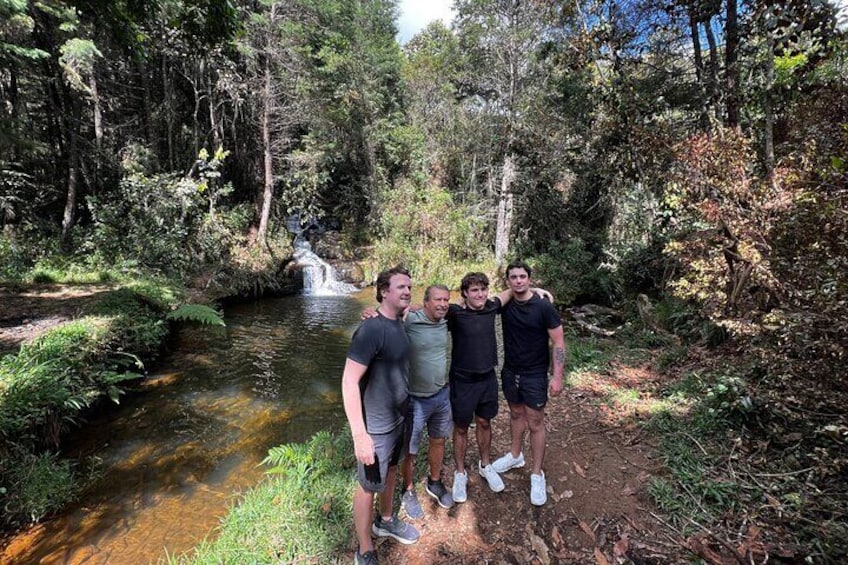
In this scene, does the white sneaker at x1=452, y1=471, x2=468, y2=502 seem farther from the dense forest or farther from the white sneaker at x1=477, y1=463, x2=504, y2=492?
the dense forest

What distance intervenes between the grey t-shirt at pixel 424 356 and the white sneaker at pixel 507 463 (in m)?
1.24

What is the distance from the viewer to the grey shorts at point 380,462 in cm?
247

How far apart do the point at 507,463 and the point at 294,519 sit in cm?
194

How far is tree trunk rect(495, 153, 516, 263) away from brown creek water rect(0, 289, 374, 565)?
9998 millimetres

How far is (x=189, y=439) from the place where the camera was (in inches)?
201

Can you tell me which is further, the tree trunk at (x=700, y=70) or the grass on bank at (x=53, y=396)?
the tree trunk at (x=700, y=70)

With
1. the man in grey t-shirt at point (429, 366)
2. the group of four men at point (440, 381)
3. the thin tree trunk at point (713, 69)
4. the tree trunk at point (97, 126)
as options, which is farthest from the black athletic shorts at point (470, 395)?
the tree trunk at point (97, 126)

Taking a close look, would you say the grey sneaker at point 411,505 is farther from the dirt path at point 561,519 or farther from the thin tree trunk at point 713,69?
the thin tree trunk at point 713,69

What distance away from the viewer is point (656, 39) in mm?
7363

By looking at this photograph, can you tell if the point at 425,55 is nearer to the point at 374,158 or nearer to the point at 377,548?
the point at 374,158

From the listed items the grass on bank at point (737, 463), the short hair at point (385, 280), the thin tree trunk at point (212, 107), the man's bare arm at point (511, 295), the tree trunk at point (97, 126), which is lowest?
the grass on bank at point (737, 463)

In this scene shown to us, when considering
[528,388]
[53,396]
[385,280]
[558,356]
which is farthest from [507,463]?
[53,396]

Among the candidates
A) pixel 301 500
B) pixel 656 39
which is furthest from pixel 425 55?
pixel 301 500

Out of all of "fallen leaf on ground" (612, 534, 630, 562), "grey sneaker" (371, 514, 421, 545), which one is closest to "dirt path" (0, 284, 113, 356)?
"grey sneaker" (371, 514, 421, 545)
